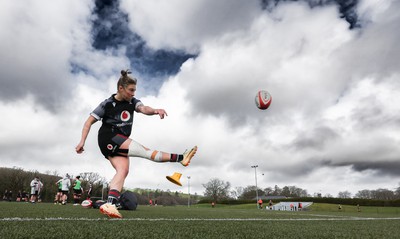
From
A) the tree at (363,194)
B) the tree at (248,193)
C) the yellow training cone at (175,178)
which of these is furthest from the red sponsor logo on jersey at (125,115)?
the tree at (363,194)

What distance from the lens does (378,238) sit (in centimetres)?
335

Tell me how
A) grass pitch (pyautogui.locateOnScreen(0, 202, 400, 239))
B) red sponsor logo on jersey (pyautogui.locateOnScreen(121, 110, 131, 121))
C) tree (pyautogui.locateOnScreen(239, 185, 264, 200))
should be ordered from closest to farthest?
grass pitch (pyautogui.locateOnScreen(0, 202, 400, 239))
red sponsor logo on jersey (pyautogui.locateOnScreen(121, 110, 131, 121))
tree (pyautogui.locateOnScreen(239, 185, 264, 200))

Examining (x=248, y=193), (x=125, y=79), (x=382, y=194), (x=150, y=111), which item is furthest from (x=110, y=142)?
(x=382, y=194)

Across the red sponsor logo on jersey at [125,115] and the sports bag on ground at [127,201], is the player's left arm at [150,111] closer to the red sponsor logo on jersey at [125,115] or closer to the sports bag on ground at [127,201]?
the red sponsor logo on jersey at [125,115]

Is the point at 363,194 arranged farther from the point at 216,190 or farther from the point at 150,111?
the point at 150,111

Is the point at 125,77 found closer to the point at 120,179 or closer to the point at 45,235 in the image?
the point at 120,179

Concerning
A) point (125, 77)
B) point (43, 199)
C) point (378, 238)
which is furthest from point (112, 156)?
point (43, 199)

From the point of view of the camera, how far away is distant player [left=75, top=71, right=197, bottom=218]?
431cm

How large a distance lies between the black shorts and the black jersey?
80 mm

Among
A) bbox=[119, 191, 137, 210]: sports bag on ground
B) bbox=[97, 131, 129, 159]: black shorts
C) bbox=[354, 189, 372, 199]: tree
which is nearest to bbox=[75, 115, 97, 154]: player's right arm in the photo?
bbox=[97, 131, 129, 159]: black shorts

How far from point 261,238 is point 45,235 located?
6.23 feet

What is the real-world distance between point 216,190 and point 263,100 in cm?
10050

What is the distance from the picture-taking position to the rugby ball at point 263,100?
33.6 ft

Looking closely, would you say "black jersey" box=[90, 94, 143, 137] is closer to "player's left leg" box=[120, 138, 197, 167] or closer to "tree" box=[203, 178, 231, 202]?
"player's left leg" box=[120, 138, 197, 167]
